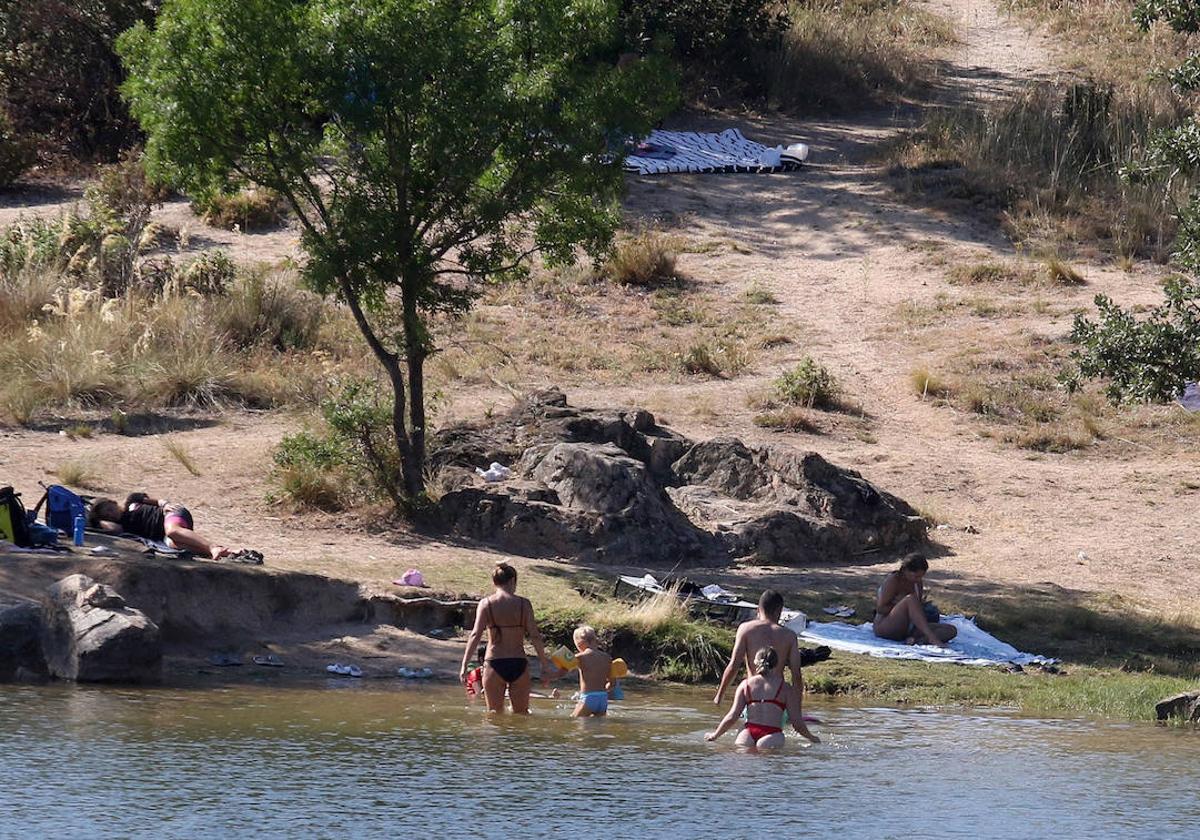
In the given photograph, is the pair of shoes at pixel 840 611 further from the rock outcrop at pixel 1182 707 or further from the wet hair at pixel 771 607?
the wet hair at pixel 771 607

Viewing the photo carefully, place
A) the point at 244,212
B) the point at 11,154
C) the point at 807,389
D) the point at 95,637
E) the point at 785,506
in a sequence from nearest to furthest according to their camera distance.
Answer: the point at 95,637 → the point at 785,506 → the point at 807,389 → the point at 244,212 → the point at 11,154

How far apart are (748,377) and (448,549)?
24.6 feet

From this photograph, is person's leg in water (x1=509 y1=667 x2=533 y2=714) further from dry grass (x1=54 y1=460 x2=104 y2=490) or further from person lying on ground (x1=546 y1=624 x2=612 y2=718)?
dry grass (x1=54 y1=460 x2=104 y2=490)

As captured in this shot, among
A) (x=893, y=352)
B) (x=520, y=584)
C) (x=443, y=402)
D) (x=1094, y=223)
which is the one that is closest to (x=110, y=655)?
(x=520, y=584)

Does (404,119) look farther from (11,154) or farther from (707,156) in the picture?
(707,156)

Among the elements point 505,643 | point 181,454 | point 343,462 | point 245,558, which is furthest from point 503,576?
point 181,454

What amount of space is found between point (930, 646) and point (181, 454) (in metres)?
7.47

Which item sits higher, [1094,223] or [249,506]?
[1094,223]

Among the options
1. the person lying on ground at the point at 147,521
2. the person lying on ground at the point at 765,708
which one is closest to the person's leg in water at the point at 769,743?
the person lying on ground at the point at 765,708

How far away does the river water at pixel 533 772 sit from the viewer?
7.99 meters

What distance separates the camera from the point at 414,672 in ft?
39.6

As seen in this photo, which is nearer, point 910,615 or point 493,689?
point 493,689

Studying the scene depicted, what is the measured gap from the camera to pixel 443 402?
18.9 meters

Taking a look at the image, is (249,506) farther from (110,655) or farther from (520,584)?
(110,655)
